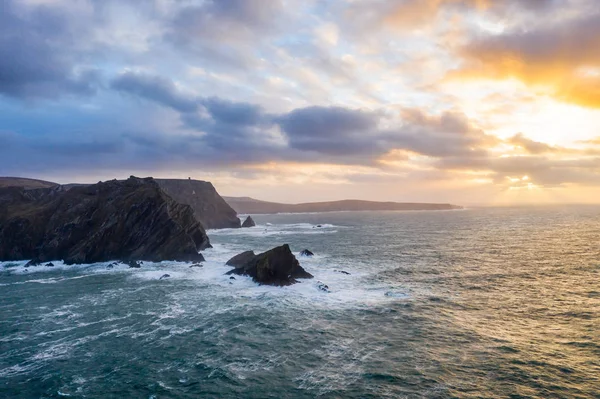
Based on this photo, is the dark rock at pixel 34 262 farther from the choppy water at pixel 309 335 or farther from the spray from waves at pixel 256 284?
the choppy water at pixel 309 335

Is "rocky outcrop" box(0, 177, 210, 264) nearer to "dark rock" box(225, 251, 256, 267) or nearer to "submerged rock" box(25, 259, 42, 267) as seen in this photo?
"submerged rock" box(25, 259, 42, 267)

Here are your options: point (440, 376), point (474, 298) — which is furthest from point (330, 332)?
point (474, 298)

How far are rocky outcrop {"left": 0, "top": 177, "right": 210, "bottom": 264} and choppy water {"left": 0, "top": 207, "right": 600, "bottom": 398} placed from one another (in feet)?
47.2

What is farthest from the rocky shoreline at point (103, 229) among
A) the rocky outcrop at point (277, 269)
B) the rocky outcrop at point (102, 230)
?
the rocky outcrop at point (277, 269)

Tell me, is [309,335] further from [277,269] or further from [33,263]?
[33,263]

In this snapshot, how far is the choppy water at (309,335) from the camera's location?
2755cm

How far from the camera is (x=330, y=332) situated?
1505 inches

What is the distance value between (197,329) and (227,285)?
20.6m

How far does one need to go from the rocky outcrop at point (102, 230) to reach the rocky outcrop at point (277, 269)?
28977 millimetres

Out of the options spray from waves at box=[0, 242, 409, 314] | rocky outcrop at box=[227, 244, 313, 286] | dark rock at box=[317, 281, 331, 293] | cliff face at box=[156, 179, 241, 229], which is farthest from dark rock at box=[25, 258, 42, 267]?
cliff face at box=[156, 179, 241, 229]

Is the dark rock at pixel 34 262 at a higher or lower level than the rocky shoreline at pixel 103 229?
lower

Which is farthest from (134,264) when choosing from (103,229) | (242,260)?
(242,260)

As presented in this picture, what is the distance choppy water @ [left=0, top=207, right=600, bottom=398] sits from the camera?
2755 centimetres

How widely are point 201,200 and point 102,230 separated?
109 m
